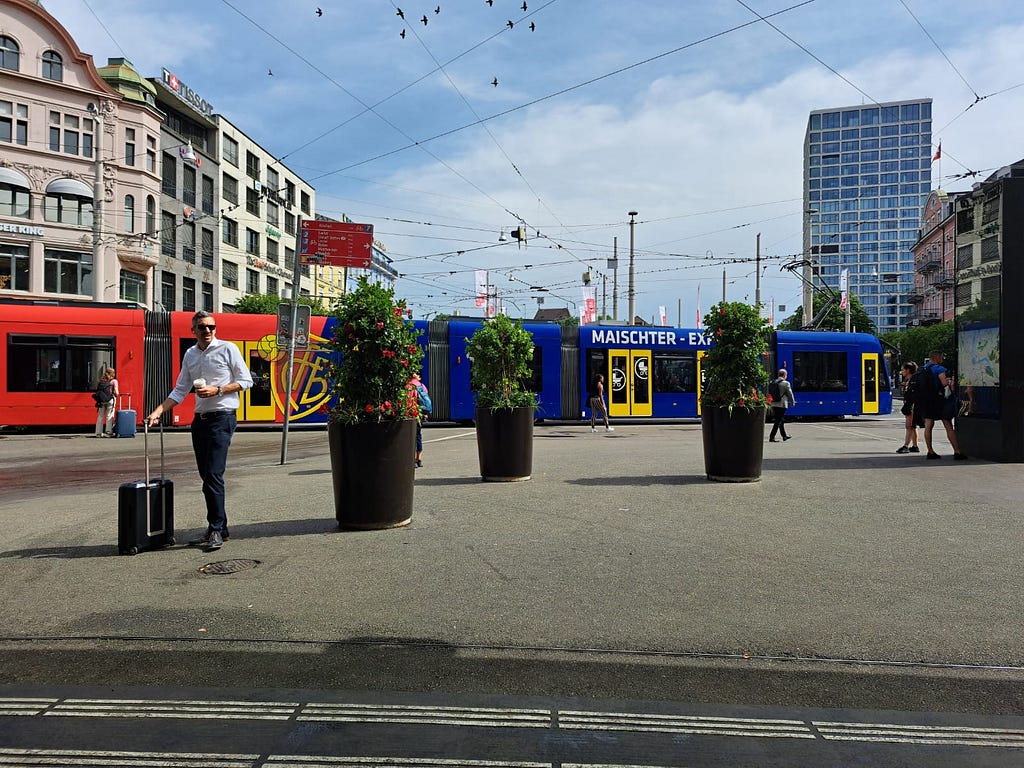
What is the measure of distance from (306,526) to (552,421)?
2019cm

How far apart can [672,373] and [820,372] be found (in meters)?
5.70

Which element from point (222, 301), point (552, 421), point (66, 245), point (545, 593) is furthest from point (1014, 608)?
point (222, 301)

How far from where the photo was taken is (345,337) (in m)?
7.30

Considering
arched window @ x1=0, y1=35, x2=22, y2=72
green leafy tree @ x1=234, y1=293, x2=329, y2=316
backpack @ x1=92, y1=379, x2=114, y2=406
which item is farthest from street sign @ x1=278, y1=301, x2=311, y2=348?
green leafy tree @ x1=234, y1=293, x2=329, y2=316

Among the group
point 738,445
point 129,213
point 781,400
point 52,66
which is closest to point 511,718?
point 738,445

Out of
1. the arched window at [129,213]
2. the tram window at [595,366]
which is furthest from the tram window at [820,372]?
the arched window at [129,213]

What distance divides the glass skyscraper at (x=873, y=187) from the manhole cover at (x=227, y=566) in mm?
180048

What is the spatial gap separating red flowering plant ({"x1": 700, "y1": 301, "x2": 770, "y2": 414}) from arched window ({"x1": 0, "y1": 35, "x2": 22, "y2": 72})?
132 feet

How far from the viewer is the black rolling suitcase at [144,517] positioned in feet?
20.5

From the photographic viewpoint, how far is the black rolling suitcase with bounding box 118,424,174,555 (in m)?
6.24

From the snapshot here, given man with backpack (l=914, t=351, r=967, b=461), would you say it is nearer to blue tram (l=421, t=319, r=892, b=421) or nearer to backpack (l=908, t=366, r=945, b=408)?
backpack (l=908, t=366, r=945, b=408)

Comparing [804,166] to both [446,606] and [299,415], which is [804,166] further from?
[446,606]

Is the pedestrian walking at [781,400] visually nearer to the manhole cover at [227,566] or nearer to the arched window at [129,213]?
the manhole cover at [227,566]

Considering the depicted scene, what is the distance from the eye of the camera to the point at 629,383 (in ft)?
85.3
